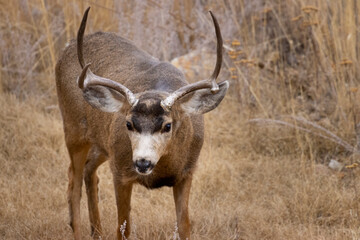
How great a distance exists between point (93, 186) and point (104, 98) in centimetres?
163

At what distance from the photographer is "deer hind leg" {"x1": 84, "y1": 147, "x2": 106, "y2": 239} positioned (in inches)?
241

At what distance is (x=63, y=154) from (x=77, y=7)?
2.63 metres

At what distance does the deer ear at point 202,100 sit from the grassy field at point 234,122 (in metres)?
0.95

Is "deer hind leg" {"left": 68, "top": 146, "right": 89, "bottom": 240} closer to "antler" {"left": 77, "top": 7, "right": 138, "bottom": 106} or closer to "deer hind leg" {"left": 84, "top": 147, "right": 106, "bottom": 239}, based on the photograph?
"deer hind leg" {"left": 84, "top": 147, "right": 106, "bottom": 239}

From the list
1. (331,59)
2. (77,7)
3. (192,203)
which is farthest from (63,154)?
(331,59)

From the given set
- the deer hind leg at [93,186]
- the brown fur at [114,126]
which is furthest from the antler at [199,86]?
the deer hind leg at [93,186]

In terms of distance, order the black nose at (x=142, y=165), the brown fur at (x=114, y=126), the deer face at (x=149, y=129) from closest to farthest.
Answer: the black nose at (x=142, y=165) < the deer face at (x=149, y=129) < the brown fur at (x=114, y=126)

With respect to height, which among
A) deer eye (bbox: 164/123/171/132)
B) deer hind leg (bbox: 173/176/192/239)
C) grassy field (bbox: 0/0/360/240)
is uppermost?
deer eye (bbox: 164/123/171/132)

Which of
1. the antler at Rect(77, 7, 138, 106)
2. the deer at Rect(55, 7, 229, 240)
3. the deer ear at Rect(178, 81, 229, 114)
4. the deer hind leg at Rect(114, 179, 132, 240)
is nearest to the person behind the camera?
the deer at Rect(55, 7, 229, 240)

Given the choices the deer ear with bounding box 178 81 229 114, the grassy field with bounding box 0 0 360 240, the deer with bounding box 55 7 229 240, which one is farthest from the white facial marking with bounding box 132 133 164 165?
the grassy field with bounding box 0 0 360 240

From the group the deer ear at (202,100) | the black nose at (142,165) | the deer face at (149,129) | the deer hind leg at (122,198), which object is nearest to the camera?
the black nose at (142,165)

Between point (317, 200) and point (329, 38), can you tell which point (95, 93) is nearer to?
point (317, 200)

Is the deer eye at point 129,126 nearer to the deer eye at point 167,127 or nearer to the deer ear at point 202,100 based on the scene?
the deer eye at point 167,127

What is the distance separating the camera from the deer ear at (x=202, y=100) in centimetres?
486
